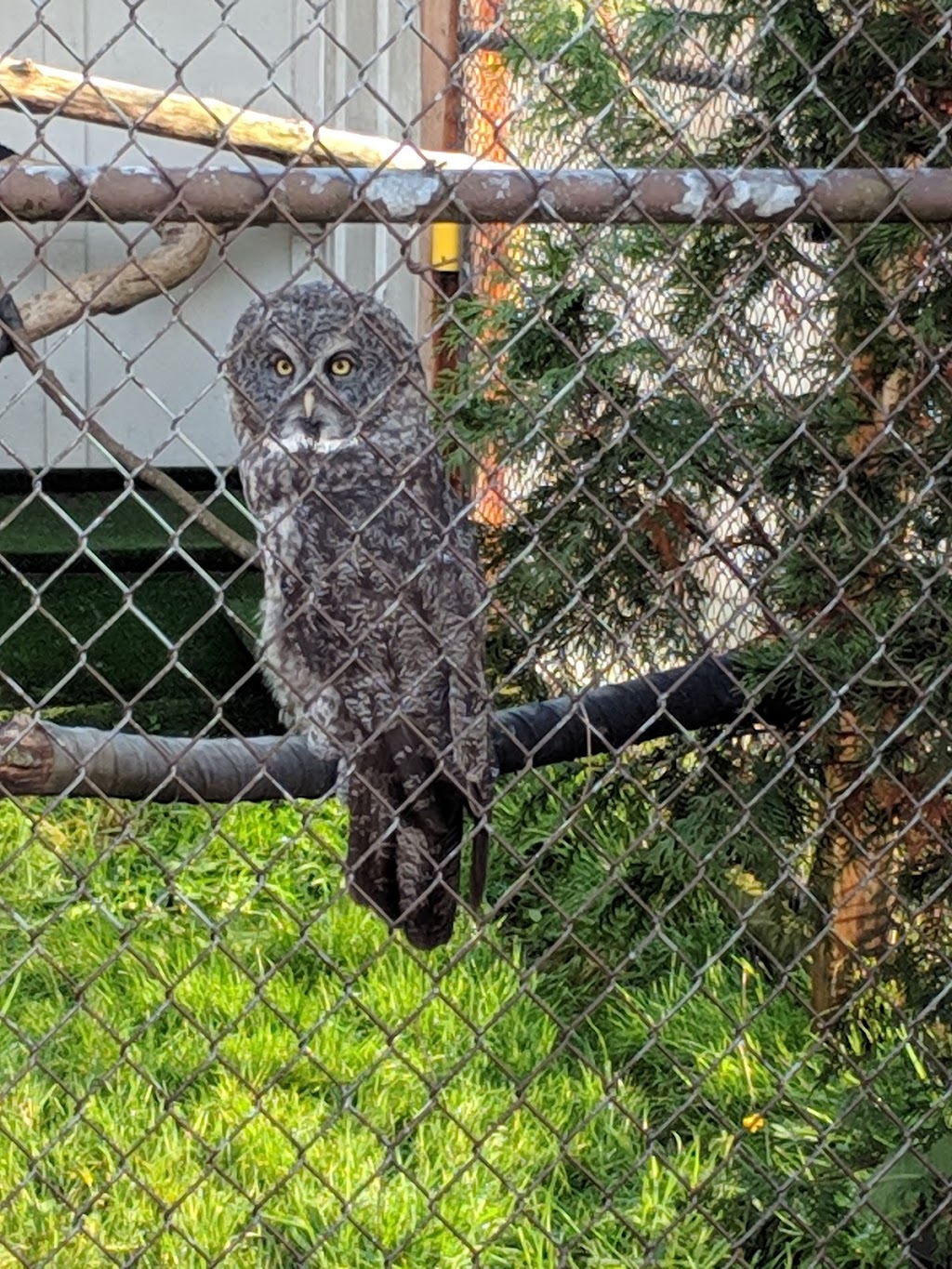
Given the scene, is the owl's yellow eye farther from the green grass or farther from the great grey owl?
the green grass

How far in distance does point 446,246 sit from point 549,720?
197 centimetres

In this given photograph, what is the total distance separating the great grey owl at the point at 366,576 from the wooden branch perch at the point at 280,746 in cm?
15

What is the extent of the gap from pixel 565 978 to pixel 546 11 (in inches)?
78.0

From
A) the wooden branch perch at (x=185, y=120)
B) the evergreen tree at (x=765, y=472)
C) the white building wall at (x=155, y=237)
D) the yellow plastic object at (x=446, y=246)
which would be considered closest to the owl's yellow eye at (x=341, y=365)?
the evergreen tree at (x=765, y=472)

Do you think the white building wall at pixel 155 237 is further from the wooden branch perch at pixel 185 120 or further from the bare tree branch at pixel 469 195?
the bare tree branch at pixel 469 195

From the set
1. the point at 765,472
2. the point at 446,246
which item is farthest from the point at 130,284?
the point at 765,472

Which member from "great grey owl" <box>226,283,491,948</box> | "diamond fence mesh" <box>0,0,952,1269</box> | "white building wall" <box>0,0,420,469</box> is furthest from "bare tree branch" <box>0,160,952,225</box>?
"white building wall" <box>0,0,420,469</box>

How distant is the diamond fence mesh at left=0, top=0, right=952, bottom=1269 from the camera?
1840mm

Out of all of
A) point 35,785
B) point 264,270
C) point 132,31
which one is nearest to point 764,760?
point 35,785

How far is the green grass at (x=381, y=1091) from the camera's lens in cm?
225

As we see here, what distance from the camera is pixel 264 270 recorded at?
492 centimetres

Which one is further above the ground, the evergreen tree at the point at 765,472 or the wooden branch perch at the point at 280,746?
the evergreen tree at the point at 765,472

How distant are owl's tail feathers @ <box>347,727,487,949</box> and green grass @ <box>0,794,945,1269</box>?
0.11m

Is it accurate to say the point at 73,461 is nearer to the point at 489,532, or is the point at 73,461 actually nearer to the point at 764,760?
the point at 489,532
